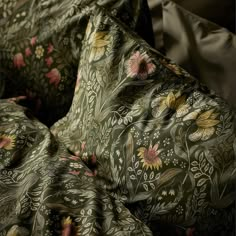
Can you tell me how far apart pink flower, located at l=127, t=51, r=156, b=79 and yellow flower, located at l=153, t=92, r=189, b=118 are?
0.20ft

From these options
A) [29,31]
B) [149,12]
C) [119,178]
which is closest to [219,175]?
[119,178]

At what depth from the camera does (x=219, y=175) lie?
0.71 meters

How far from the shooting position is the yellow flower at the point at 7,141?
3.14 feet

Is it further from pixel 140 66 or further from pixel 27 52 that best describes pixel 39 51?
pixel 140 66

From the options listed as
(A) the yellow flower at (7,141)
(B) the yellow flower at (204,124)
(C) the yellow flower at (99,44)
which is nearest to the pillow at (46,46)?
(C) the yellow flower at (99,44)

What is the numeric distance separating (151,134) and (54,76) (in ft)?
1.35

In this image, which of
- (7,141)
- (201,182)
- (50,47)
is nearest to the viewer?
(201,182)

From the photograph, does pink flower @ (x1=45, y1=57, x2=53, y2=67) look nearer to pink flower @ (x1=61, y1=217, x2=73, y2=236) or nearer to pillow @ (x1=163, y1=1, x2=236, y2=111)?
pillow @ (x1=163, y1=1, x2=236, y2=111)

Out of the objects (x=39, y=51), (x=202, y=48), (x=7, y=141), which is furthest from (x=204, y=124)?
(x=39, y=51)

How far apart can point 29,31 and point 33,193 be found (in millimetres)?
486

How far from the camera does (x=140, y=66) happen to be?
871 mm

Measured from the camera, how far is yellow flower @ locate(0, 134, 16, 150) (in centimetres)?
96

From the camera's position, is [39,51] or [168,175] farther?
[39,51]

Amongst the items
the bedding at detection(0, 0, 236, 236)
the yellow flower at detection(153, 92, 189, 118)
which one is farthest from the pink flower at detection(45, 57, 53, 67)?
the yellow flower at detection(153, 92, 189, 118)
